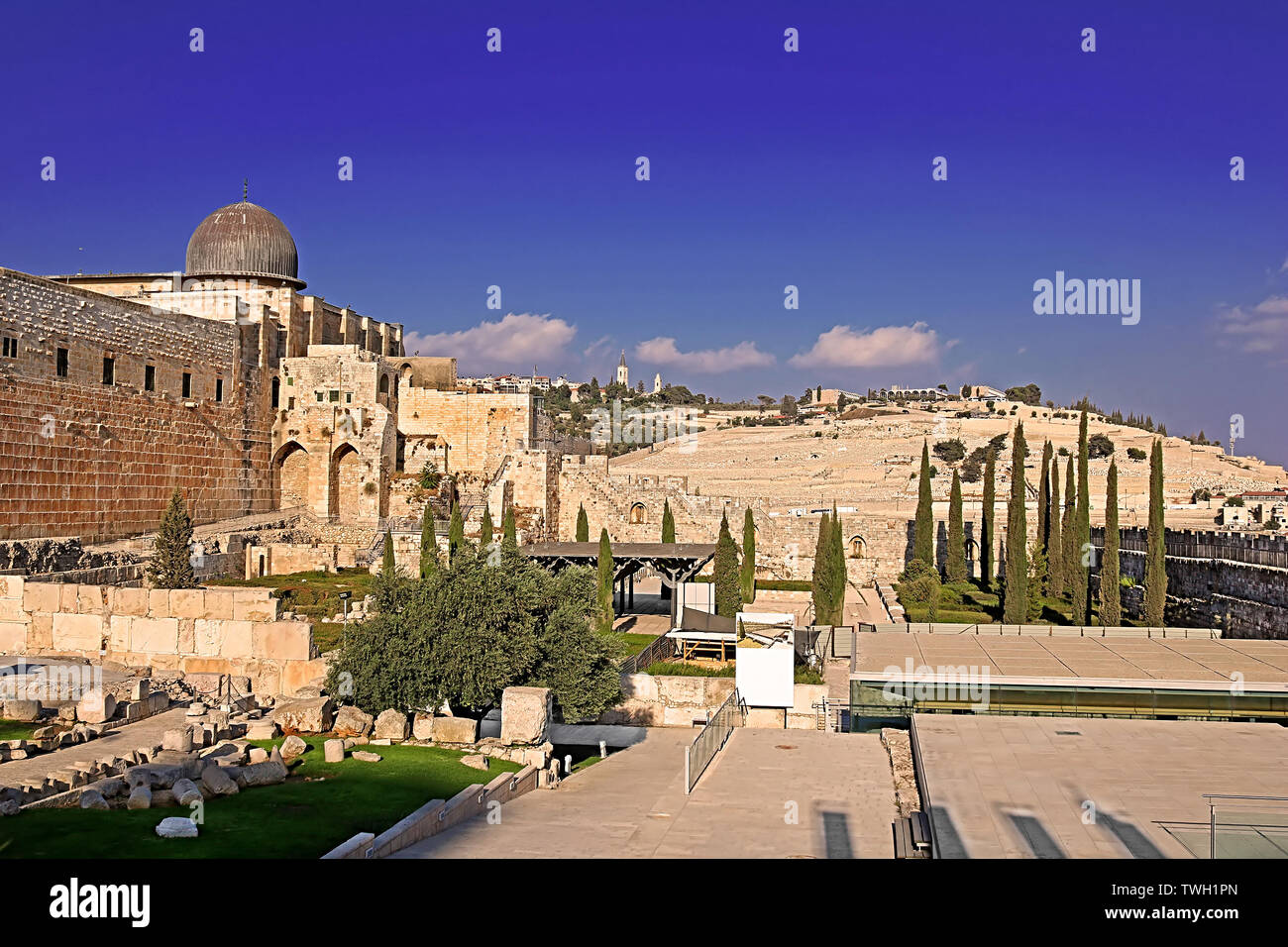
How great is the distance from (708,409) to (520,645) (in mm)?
92211

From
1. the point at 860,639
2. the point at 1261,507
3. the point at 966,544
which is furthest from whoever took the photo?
the point at 1261,507

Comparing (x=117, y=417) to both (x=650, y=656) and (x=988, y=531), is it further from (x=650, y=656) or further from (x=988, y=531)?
(x=988, y=531)

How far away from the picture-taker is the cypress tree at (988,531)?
31609 mm

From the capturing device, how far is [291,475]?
3578 centimetres

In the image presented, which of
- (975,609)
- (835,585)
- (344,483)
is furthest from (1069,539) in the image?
(344,483)

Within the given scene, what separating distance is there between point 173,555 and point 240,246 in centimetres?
1585

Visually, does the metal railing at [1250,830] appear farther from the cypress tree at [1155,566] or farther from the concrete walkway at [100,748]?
the cypress tree at [1155,566]

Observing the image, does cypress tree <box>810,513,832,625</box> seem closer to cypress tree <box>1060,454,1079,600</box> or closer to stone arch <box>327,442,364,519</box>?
cypress tree <box>1060,454,1079,600</box>

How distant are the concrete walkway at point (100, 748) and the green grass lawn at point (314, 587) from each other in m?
6.76

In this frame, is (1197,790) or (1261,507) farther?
(1261,507)

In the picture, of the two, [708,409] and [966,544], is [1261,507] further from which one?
[708,409]

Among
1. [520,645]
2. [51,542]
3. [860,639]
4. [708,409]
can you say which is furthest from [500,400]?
[708,409]

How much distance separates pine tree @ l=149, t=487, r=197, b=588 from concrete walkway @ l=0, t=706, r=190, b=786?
37.4 ft
